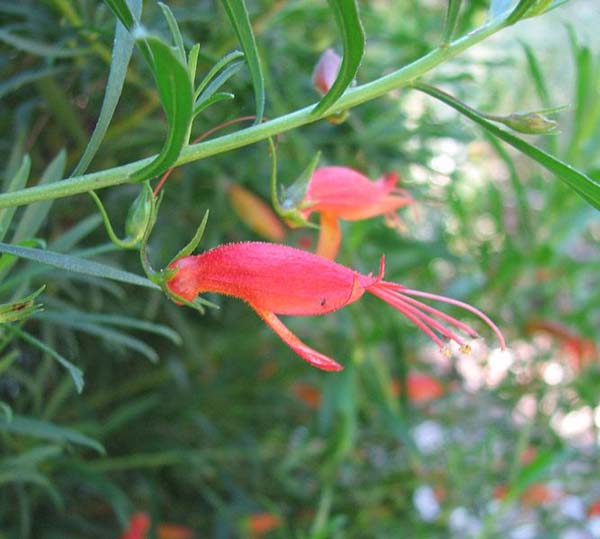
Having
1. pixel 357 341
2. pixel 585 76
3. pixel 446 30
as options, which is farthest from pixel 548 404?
pixel 446 30

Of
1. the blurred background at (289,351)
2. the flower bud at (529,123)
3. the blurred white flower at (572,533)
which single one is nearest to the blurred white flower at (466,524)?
the blurred background at (289,351)

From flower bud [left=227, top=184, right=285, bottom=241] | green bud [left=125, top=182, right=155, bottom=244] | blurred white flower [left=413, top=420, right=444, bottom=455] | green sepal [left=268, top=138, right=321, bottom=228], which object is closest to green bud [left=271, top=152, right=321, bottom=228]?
green sepal [left=268, top=138, right=321, bottom=228]

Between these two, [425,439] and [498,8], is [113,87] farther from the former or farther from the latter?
[425,439]

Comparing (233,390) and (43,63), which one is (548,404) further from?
(43,63)

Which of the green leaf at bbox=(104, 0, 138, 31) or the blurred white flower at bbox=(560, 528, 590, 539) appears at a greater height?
the green leaf at bbox=(104, 0, 138, 31)

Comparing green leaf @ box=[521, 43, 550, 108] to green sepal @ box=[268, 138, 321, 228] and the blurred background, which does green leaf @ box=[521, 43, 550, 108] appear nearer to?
the blurred background

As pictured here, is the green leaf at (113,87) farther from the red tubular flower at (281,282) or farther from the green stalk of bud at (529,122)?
the green stalk of bud at (529,122)

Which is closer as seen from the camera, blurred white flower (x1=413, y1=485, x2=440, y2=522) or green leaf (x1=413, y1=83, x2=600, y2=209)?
green leaf (x1=413, y1=83, x2=600, y2=209)
